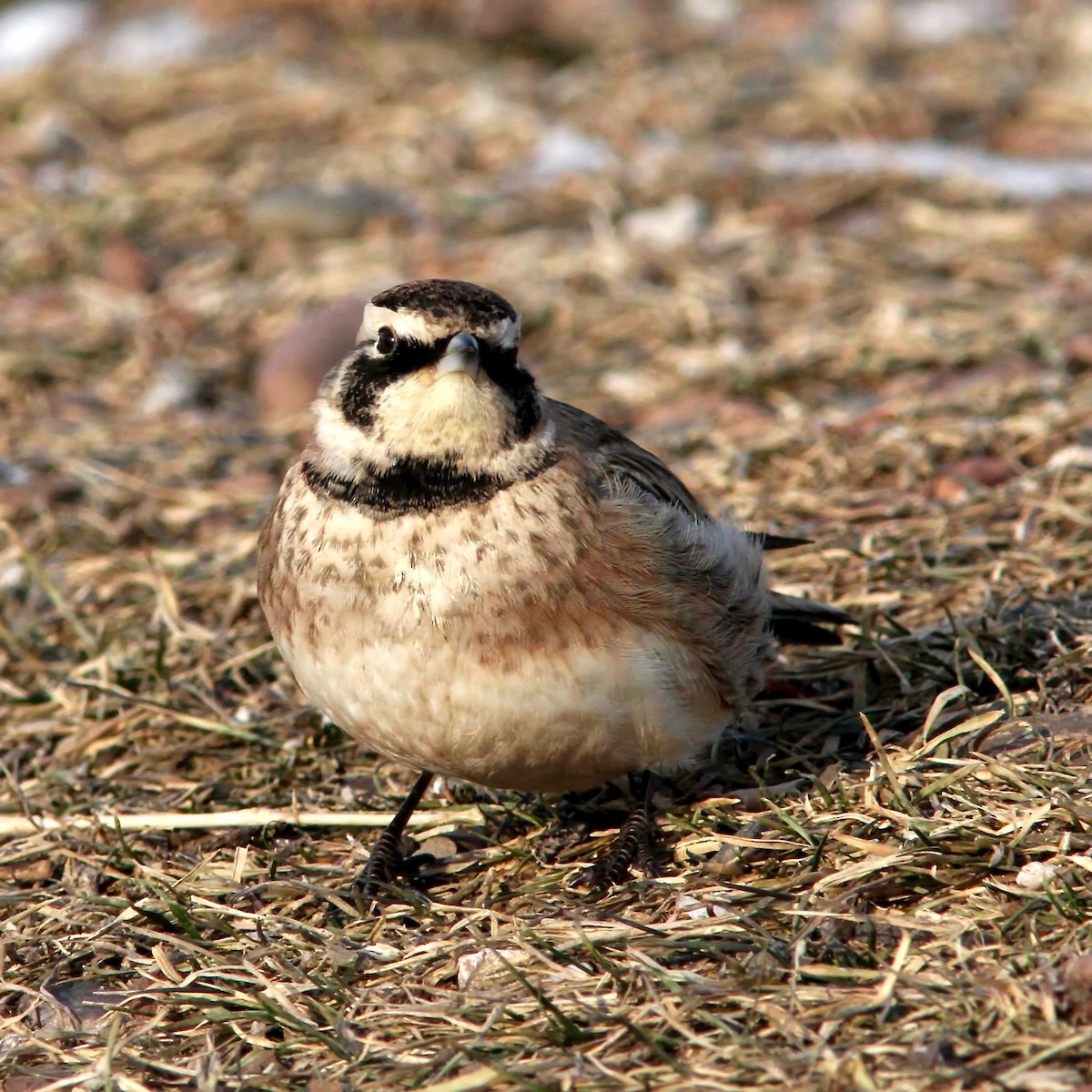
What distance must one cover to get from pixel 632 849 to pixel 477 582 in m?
0.85

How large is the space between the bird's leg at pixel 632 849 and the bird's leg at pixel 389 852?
0.51 metres

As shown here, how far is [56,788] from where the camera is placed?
5090mm

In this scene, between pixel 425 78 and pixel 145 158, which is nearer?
pixel 145 158

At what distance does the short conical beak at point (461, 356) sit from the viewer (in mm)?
3936

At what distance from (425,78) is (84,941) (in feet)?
26.0

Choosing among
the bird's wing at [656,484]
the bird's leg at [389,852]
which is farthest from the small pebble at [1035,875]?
the bird's leg at [389,852]

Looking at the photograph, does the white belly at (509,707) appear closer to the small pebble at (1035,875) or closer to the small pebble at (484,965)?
the small pebble at (484,965)

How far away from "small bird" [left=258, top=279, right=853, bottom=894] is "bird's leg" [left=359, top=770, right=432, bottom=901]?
0.02m

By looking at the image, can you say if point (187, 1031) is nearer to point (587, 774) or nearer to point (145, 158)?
point (587, 774)

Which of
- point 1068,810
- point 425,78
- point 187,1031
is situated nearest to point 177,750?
point 187,1031

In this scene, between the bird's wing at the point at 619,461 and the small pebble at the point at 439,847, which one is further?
the small pebble at the point at 439,847

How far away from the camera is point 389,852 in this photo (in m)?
4.54

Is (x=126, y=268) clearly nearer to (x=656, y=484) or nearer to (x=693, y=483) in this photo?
(x=693, y=483)

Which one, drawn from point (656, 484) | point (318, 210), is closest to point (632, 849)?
point (656, 484)
